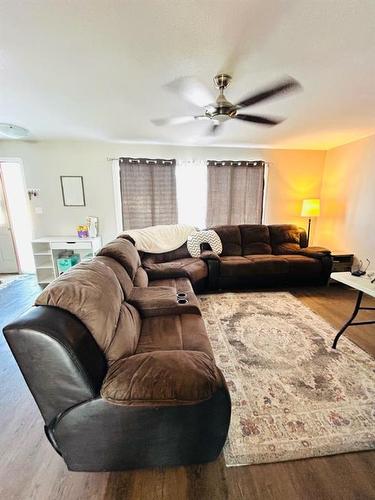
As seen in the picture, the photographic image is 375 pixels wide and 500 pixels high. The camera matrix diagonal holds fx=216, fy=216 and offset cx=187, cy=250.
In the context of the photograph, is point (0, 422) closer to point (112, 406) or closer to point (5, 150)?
point (112, 406)

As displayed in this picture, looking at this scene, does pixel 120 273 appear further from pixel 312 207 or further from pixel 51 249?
pixel 312 207

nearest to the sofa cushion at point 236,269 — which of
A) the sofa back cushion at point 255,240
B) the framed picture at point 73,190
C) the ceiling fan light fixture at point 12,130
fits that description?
the sofa back cushion at point 255,240

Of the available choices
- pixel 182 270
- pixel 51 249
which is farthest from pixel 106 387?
pixel 51 249

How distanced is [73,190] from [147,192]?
1.36 meters

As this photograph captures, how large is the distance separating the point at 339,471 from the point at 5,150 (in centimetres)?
562

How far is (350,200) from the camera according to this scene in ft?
12.6

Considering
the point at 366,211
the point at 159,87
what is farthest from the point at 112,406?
the point at 366,211

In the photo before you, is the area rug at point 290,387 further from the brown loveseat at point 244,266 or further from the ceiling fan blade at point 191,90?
the ceiling fan blade at point 191,90

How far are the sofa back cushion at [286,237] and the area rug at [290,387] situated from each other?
1.65 meters

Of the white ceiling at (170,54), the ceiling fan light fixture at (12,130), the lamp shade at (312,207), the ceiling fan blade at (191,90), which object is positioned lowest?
the lamp shade at (312,207)

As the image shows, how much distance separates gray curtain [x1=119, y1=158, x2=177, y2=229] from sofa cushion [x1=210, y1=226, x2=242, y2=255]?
0.98 meters

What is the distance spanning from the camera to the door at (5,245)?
4180 mm

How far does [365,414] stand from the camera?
55.5 inches

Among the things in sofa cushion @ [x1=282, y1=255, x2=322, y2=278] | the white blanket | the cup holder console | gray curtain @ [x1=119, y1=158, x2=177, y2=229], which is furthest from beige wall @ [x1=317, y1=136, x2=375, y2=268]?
the cup holder console
